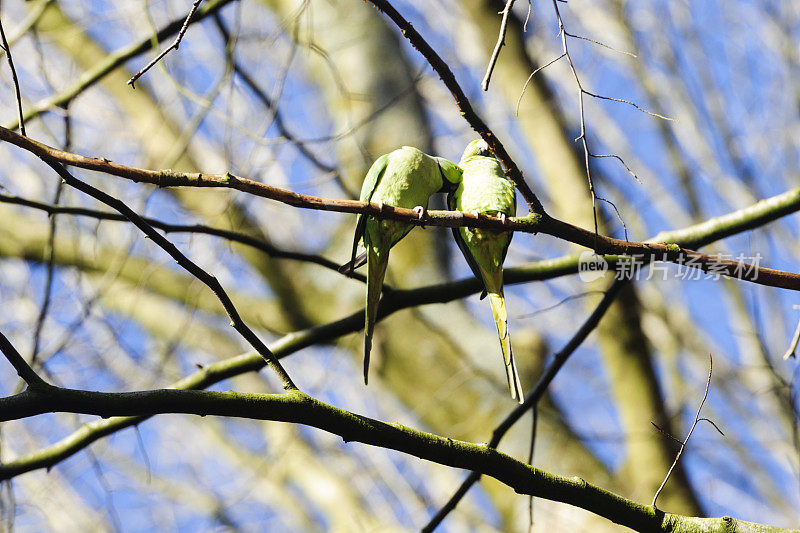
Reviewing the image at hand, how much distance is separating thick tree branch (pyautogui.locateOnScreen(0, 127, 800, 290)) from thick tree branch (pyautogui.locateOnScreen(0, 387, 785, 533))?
457mm

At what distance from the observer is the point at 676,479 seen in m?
3.81

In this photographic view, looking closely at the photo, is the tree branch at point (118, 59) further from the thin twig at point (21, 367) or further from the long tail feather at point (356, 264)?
the thin twig at point (21, 367)

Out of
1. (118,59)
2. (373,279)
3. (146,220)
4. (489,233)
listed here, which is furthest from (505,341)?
(118,59)

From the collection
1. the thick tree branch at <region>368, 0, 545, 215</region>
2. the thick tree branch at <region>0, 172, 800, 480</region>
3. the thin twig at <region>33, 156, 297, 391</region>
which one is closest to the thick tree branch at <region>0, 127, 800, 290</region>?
the thin twig at <region>33, 156, 297, 391</region>

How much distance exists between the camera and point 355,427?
4.90ft

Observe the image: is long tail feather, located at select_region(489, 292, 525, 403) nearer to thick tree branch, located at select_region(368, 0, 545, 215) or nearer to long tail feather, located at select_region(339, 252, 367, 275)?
long tail feather, located at select_region(339, 252, 367, 275)

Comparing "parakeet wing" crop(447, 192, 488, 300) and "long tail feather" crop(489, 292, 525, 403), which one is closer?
"long tail feather" crop(489, 292, 525, 403)

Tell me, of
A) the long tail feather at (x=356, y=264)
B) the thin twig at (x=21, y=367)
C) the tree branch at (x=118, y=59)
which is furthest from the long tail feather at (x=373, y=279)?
the tree branch at (x=118, y=59)

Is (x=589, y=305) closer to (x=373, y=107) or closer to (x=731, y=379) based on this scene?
(x=731, y=379)

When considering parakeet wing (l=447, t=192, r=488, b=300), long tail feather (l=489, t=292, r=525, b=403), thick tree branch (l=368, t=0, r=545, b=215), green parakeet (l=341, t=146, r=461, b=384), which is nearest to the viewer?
thick tree branch (l=368, t=0, r=545, b=215)

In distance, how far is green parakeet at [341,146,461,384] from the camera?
6.98 ft

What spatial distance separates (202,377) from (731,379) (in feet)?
18.6

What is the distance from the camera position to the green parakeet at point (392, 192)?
2.13 metres

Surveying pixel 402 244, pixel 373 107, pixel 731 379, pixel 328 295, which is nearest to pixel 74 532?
pixel 328 295
